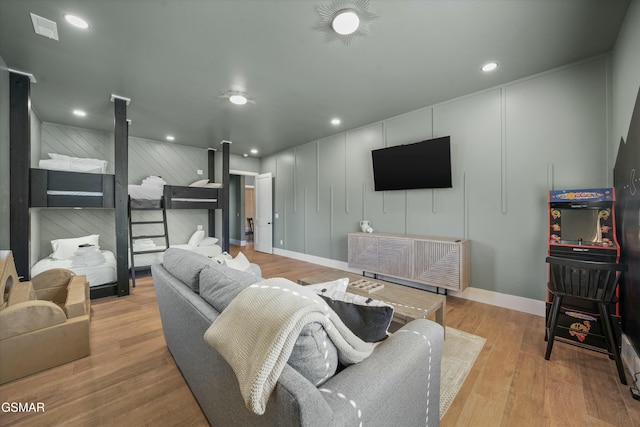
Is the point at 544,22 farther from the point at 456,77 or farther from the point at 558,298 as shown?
the point at 558,298

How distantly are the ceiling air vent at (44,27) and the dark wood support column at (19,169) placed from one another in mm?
1179

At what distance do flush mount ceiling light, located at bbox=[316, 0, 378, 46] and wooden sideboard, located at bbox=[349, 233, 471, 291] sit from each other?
2.49 meters

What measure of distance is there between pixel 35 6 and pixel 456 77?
12.3 ft

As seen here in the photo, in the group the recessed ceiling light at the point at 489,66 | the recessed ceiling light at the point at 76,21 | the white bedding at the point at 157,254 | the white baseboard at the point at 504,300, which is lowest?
the white baseboard at the point at 504,300

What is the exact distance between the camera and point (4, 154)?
2584 mm

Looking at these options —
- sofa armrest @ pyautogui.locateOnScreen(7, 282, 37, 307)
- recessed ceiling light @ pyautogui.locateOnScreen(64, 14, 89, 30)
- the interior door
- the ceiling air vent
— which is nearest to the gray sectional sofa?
sofa armrest @ pyautogui.locateOnScreen(7, 282, 37, 307)

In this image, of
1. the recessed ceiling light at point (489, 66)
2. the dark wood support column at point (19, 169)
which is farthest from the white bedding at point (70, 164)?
the recessed ceiling light at point (489, 66)

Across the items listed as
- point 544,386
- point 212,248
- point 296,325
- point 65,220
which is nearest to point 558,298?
point 544,386

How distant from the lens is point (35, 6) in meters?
1.83

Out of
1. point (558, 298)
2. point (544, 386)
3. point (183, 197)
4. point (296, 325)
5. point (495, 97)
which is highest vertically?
point (495, 97)

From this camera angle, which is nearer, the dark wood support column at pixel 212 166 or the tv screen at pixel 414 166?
the tv screen at pixel 414 166

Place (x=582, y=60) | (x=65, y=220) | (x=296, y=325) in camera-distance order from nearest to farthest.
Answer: (x=296, y=325), (x=582, y=60), (x=65, y=220)

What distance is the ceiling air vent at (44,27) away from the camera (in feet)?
6.37

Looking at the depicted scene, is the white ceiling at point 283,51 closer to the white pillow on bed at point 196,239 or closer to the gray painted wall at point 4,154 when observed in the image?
the gray painted wall at point 4,154
